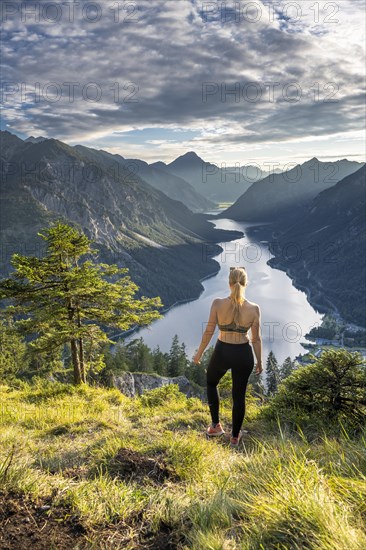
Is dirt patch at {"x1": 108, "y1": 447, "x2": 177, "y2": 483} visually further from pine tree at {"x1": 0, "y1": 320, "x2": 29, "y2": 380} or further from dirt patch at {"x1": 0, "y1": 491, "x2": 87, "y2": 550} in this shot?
pine tree at {"x1": 0, "y1": 320, "x2": 29, "y2": 380}

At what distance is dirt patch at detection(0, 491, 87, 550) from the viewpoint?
8.71ft

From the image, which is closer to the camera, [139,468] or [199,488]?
[199,488]

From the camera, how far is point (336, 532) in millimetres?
2244

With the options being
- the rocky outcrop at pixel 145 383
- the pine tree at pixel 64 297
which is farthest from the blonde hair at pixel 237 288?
the rocky outcrop at pixel 145 383

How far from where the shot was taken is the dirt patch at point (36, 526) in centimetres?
265

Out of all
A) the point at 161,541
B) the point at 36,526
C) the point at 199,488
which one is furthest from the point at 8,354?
the point at 161,541

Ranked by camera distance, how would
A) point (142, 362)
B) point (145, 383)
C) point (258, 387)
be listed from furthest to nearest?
point (142, 362), point (258, 387), point (145, 383)

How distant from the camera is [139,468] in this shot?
13.7ft

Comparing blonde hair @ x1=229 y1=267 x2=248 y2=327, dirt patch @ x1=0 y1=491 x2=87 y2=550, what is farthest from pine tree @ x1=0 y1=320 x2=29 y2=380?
dirt patch @ x1=0 y1=491 x2=87 y2=550

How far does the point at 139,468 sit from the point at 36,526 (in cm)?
154

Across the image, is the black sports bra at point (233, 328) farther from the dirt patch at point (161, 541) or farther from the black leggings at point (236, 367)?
the dirt patch at point (161, 541)

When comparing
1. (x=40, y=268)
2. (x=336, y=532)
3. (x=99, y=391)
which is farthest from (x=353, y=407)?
(x=40, y=268)

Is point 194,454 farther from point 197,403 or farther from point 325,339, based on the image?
point 325,339

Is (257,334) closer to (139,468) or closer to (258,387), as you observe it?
(139,468)
